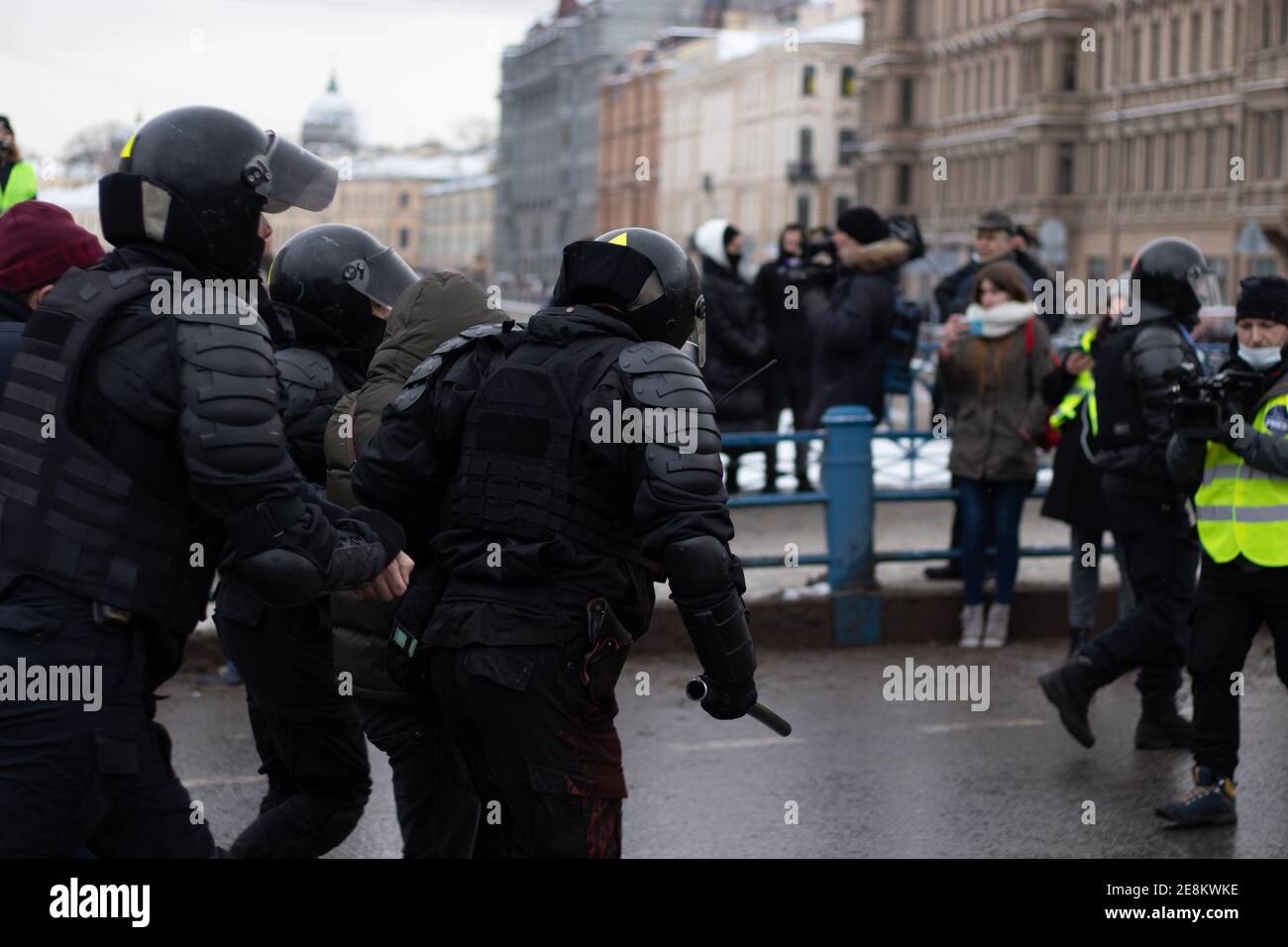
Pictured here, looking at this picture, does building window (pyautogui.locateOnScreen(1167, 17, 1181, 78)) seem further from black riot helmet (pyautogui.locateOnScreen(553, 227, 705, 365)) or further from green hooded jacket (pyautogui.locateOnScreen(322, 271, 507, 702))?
black riot helmet (pyautogui.locateOnScreen(553, 227, 705, 365))

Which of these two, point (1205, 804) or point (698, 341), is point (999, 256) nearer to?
point (1205, 804)

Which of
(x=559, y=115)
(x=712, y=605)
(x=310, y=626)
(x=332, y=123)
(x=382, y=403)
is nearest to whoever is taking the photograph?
(x=712, y=605)

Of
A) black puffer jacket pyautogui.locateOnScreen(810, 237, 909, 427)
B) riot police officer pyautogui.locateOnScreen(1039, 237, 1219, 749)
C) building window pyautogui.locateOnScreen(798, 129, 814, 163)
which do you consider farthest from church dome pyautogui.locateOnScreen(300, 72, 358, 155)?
riot police officer pyautogui.locateOnScreen(1039, 237, 1219, 749)

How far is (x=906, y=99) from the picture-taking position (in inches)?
3349

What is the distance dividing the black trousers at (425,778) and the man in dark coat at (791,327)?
782cm

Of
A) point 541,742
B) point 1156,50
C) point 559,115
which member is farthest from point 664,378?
point 559,115

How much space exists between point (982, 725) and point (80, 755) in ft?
15.9

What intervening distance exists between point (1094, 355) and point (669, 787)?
2.32m

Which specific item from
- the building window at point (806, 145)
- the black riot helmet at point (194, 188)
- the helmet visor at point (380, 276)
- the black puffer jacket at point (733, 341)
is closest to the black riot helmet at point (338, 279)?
the helmet visor at point (380, 276)

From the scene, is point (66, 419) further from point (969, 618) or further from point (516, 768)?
point (969, 618)

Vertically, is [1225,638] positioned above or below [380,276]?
below
